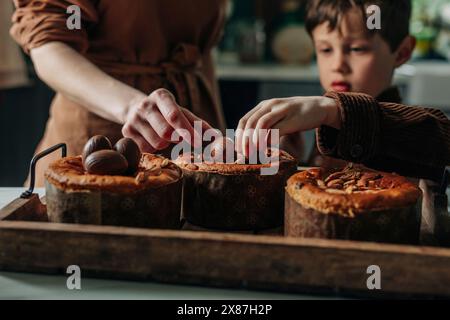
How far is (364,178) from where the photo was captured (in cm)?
94

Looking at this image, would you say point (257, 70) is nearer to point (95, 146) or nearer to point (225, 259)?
point (95, 146)

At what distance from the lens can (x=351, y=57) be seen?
5.16 feet

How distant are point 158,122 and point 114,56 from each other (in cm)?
49

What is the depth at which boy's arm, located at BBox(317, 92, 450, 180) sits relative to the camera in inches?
41.2

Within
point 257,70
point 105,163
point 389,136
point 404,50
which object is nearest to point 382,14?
point 404,50

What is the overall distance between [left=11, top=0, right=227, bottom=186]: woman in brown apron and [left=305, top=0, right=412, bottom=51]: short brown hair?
25 cm

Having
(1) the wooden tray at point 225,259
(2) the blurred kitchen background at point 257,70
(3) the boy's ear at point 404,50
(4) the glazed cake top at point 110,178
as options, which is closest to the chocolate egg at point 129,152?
(4) the glazed cake top at point 110,178

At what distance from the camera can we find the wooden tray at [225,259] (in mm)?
782

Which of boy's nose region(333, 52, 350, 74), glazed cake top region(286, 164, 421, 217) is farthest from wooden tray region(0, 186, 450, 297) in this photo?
boy's nose region(333, 52, 350, 74)

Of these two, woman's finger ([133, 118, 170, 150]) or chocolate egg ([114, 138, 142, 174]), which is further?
woman's finger ([133, 118, 170, 150])

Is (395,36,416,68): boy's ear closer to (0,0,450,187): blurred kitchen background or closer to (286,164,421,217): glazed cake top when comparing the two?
(286,164,421,217): glazed cake top

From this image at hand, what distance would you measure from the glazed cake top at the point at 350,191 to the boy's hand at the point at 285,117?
11 cm


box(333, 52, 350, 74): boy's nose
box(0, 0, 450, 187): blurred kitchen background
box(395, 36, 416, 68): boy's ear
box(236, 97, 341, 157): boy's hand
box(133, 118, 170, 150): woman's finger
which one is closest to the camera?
box(236, 97, 341, 157): boy's hand

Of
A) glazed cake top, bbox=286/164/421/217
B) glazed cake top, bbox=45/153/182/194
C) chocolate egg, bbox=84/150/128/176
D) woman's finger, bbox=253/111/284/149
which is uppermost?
woman's finger, bbox=253/111/284/149
